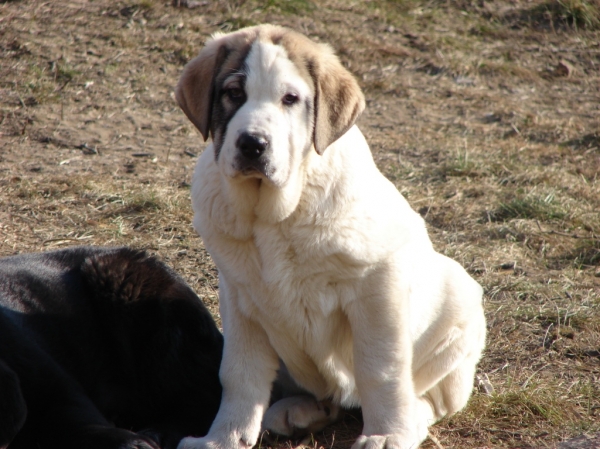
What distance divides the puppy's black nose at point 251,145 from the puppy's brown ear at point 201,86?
12.5 inches

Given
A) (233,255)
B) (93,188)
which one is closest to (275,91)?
(233,255)

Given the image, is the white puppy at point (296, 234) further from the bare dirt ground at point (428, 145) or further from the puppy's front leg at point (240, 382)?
the bare dirt ground at point (428, 145)

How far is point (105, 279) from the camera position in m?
3.45

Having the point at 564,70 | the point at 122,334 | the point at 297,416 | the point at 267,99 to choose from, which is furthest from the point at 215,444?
the point at 564,70

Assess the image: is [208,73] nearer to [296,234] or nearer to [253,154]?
[253,154]

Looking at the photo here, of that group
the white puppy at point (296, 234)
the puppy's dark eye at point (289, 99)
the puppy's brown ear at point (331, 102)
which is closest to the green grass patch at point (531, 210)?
the white puppy at point (296, 234)

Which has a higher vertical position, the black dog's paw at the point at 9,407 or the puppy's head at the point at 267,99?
the puppy's head at the point at 267,99

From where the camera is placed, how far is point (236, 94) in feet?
9.13

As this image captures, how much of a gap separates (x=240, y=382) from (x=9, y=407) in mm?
872

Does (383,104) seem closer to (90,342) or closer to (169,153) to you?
(169,153)

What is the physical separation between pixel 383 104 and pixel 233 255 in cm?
508

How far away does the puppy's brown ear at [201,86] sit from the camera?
2.88m

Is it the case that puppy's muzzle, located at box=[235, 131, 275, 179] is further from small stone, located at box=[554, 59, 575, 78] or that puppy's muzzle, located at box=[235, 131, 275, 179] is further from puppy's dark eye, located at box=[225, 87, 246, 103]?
small stone, located at box=[554, 59, 575, 78]

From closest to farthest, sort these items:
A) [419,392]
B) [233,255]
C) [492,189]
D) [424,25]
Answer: [233,255], [419,392], [492,189], [424,25]
